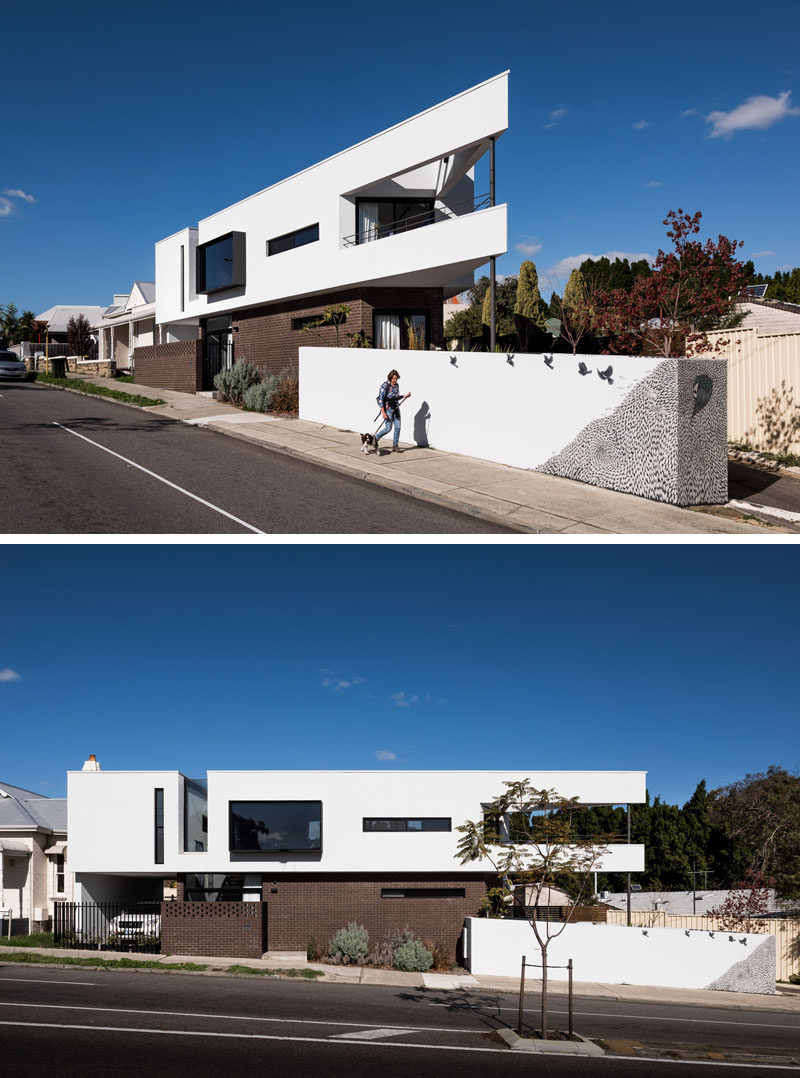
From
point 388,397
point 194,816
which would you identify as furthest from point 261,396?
point 194,816

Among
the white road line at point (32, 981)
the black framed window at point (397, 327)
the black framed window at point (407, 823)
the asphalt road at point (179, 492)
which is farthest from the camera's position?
the black framed window at point (397, 327)

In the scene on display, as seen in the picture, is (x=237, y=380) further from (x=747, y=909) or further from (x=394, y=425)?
(x=747, y=909)

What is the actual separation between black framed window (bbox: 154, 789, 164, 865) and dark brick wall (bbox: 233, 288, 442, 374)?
14.0 metres

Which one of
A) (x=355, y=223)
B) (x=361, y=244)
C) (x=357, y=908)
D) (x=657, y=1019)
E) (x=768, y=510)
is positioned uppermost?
(x=355, y=223)

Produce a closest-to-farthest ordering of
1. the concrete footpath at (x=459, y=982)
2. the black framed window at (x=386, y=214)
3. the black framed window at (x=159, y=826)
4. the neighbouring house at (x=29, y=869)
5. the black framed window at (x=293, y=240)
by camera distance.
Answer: the concrete footpath at (x=459, y=982) < the black framed window at (x=159, y=826) < the neighbouring house at (x=29, y=869) < the black framed window at (x=386, y=214) < the black framed window at (x=293, y=240)

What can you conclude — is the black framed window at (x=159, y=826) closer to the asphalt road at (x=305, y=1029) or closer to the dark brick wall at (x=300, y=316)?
the asphalt road at (x=305, y=1029)

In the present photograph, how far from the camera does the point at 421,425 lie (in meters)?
22.5

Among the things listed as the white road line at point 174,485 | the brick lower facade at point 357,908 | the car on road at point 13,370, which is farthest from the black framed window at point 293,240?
the brick lower facade at point 357,908

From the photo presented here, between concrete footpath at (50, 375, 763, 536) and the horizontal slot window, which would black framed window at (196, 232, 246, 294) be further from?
the horizontal slot window

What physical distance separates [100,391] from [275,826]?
822 inches

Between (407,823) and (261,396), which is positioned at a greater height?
(261,396)

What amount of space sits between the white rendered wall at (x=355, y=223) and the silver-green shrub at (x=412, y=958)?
16.6m

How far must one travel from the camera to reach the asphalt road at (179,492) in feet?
48.5

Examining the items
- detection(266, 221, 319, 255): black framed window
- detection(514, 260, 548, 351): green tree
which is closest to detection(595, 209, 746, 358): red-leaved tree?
detection(266, 221, 319, 255): black framed window
